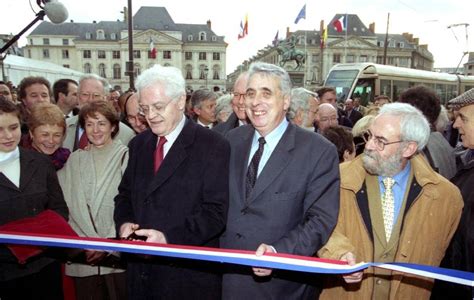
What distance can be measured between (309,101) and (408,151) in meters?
2.11

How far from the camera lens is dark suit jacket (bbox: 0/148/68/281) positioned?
2.77 m

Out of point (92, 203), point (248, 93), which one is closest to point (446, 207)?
point (248, 93)

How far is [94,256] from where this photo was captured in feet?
10.6

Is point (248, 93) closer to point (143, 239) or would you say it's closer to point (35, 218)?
point (143, 239)

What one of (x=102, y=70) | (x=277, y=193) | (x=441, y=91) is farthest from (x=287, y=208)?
(x=102, y=70)

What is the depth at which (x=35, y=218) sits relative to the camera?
2762 millimetres

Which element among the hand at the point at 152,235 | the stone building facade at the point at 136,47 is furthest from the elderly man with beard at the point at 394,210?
the stone building facade at the point at 136,47

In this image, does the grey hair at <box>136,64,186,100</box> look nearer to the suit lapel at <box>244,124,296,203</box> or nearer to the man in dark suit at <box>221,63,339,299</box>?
the man in dark suit at <box>221,63,339,299</box>

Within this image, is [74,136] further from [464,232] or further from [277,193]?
[464,232]

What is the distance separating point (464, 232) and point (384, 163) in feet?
2.70

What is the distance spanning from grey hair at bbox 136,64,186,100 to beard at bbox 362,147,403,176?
1.41 meters

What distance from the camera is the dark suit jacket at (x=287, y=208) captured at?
2340 mm

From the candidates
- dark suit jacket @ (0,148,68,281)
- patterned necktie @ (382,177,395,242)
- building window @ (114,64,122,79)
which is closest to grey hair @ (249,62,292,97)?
patterned necktie @ (382,177,395,242)

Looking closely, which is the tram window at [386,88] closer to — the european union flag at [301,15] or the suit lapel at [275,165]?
the european union flag at [301,15]
